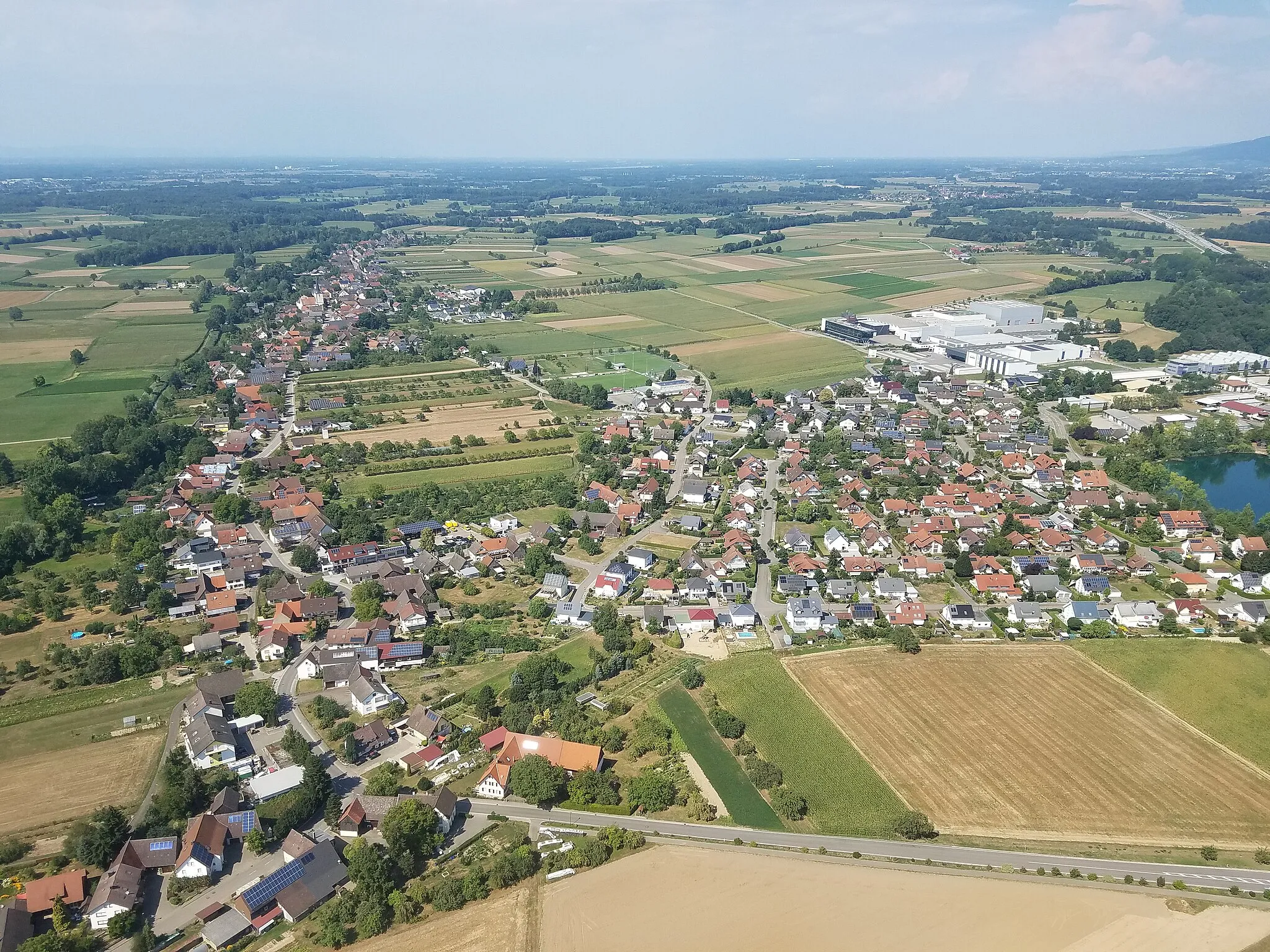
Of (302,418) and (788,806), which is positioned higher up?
(302,418)

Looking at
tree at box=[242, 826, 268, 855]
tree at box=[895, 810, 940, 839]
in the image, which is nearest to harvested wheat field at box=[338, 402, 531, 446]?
tree at box=[242, 826, 268, 855]

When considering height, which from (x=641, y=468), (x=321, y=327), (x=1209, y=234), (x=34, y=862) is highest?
(x=1209, y=234)

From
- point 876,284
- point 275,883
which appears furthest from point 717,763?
point 876,284

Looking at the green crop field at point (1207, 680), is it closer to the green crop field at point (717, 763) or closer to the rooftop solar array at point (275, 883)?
the green crop field at point (717, 763)

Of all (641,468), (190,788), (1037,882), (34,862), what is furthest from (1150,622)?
(34,862)

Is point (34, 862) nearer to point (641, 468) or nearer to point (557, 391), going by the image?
point (641, 468)

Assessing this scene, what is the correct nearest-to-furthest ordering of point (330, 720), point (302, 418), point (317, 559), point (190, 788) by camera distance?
point (190, 788) < point (330, 720) < point (317, 559) < point (302, 418)

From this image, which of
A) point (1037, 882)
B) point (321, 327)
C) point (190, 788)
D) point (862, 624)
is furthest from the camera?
point (321, 327)
